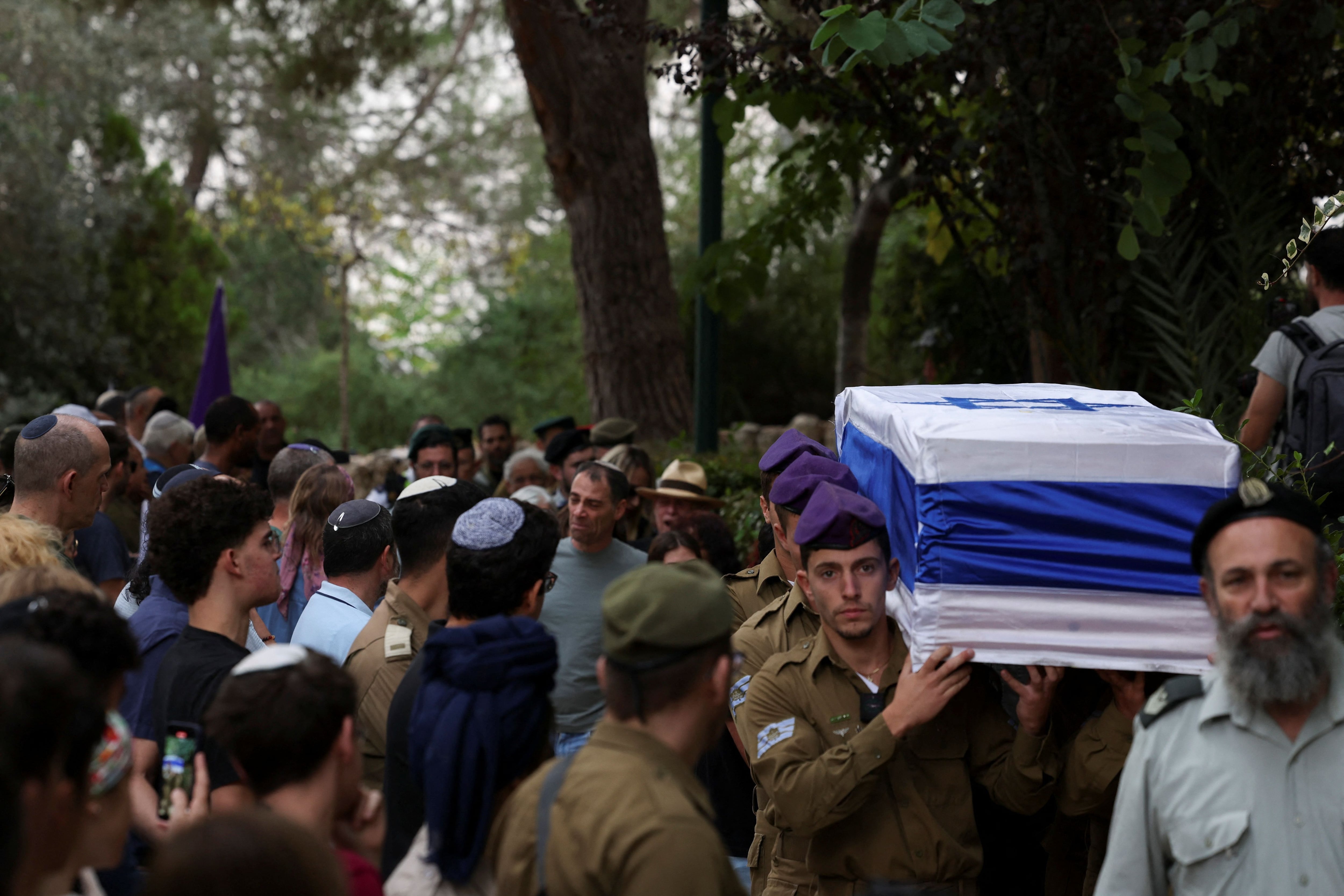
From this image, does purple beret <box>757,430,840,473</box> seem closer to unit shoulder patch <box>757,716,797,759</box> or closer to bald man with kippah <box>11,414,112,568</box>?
unit shoulder patch <box>757,716,797,759</box>

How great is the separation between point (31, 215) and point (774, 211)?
12812 millimetres

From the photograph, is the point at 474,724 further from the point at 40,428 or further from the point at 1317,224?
the point at 1317,224

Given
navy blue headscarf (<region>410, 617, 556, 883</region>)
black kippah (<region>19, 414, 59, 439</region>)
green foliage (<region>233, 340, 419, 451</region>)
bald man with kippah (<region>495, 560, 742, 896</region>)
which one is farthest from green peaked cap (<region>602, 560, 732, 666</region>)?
green foliage (<region>233, 340, 419, 451</region>)

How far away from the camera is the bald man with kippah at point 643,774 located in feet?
7.31

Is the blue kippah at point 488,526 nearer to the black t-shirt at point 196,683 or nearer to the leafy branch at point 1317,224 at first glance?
the black t-shirt at point 196,683

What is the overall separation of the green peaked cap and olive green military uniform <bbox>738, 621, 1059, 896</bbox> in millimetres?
838

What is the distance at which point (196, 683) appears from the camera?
3.14 metres

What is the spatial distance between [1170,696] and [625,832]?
1195 millimetres

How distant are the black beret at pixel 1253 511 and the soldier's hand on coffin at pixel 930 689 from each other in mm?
606

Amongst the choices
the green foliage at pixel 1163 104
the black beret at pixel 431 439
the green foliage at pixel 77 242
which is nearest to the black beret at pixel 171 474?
the black beret at pixel 431 439

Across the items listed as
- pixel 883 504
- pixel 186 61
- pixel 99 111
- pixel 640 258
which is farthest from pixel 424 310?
pixel 883 504

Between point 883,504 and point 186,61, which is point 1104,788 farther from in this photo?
point 186,61

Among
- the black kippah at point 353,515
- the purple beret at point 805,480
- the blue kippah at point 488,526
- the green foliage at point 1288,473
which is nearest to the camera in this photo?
the blue kippah at point 488,526

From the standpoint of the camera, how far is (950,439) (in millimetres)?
2967
